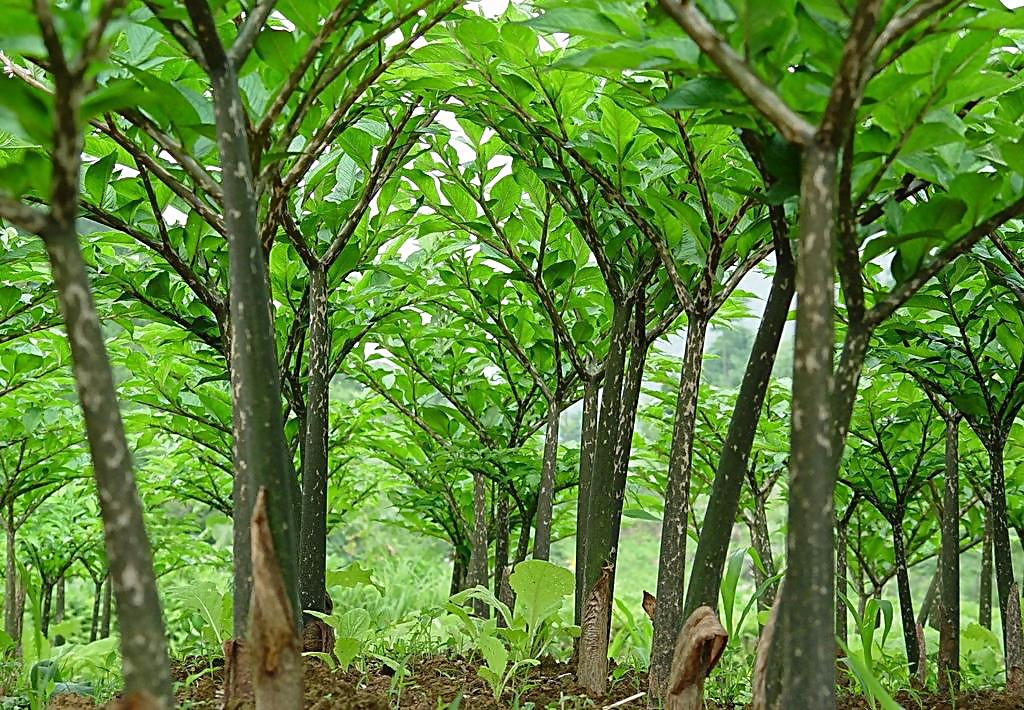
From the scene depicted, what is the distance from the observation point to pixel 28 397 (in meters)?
5.57

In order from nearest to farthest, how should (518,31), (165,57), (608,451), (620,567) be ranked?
1. (165,57)
2. (518,31)
3. (608,451)
4. (620,567)

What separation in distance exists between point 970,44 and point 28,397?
5.61m

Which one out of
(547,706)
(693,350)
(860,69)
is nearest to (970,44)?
(860,69)

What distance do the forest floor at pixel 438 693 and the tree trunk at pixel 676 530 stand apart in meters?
0.16

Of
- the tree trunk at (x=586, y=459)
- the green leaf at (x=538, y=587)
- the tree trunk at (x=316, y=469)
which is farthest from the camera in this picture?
the tree trunk at (x=586, y=459)

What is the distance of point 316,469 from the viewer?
8.94ft

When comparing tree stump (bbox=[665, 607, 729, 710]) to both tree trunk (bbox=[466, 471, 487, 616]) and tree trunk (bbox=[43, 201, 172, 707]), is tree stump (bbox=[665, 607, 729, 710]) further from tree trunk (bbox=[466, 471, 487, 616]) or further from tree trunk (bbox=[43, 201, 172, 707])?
tree trunk (bbox=[466, 471, 487, 616])

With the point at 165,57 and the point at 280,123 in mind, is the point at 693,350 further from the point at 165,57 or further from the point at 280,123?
the point at 165,57

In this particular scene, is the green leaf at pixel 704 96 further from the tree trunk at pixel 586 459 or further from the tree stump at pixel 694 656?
the tree trunk at pixel 586 459

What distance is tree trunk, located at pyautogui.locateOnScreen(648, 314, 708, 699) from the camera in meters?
2.15

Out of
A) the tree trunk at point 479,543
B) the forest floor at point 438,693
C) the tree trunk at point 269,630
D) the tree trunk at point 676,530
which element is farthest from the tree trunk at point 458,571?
the tree trunk at point 269,630

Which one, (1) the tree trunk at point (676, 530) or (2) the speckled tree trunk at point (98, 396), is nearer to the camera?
(2) the speckled tree trunk at point (98, 396)

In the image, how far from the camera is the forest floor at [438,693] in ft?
6.79

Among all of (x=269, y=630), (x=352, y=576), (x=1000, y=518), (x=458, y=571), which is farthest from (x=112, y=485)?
→ (x=458, y=571)
